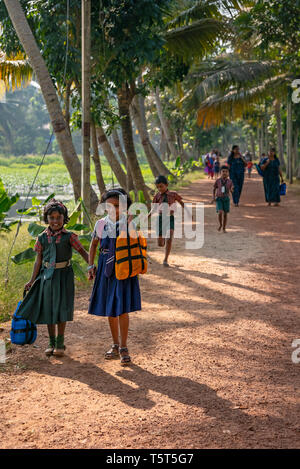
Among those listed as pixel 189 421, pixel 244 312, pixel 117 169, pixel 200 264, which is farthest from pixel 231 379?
pixel 117 169

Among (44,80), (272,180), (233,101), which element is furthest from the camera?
(233,101)

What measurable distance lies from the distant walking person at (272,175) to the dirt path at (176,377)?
772cm

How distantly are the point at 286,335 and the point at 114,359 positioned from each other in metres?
1.77

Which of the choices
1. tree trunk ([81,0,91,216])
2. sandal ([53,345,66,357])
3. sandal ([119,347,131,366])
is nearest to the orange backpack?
sandal ([119,347,131,366])

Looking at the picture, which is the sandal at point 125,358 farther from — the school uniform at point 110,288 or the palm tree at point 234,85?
the palm tree at point 234,85

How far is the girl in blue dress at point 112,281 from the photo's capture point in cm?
498

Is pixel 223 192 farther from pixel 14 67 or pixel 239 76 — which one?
pixel 239 76

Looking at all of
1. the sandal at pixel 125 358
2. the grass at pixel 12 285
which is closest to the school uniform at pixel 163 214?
the grass at pixel 12 285

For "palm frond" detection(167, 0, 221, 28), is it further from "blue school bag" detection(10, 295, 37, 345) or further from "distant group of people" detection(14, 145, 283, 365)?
"blue school bag" detection(10, 295, 37, 345)

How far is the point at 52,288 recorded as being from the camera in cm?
514

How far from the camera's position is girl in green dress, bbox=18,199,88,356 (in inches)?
202

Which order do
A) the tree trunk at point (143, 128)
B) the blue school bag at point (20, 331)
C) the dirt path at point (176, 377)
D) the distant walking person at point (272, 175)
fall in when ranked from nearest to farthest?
the dirt path at point (176, 377) → the blue school bag at point (20, 331) → the distant walking person at point (272, 175) → the tree trunk at point (143, 128)

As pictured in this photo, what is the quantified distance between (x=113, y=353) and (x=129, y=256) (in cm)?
95

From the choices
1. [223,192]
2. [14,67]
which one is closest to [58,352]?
[223,192]
